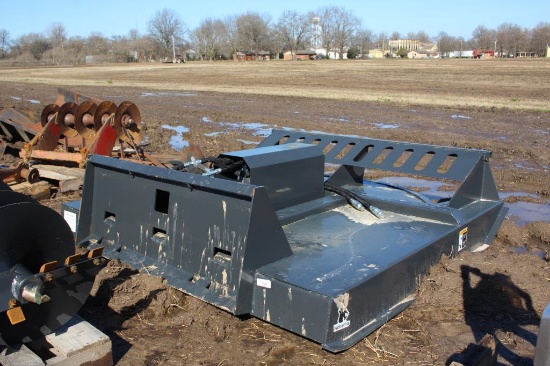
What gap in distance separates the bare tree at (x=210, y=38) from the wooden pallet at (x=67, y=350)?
96.8m

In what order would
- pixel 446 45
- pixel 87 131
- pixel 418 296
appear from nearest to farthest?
pixel 418 296 < pixel 87 131 < pixel 446 45

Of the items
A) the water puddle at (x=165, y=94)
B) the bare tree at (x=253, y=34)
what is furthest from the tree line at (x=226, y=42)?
the water puddle at (x=165, y=94)

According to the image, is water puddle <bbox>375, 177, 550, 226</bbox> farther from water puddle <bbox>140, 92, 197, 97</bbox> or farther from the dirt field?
water puddle <bbox>140, 92, 197, 97</bbox>

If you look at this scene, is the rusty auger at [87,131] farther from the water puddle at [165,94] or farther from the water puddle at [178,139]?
the water puddle at [165,94]

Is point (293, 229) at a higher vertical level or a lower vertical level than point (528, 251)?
higher

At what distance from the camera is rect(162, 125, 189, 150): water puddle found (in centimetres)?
1233

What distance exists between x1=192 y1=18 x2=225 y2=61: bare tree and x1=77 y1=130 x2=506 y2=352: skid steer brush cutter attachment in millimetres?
95160

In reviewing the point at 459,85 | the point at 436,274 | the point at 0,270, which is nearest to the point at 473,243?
the point at 436,274

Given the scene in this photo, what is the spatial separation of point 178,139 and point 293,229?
9193mm

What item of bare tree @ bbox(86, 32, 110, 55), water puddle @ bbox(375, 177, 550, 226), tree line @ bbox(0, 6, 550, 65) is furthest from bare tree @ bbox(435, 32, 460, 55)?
water puddle @ bbox(375, 177, 550, 226)

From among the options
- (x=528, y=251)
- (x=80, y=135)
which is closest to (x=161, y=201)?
(x=528, y=251)

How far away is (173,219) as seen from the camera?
4.20 metres

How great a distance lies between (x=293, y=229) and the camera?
454cm

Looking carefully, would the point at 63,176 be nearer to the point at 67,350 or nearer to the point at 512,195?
the point at 67,350
